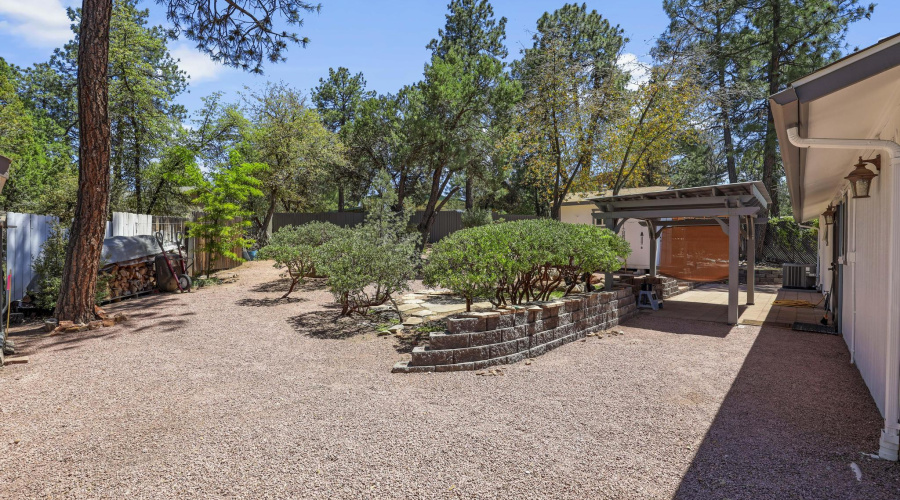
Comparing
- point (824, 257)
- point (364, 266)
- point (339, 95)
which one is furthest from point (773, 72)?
point (339, 95)

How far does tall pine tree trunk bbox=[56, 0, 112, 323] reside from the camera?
6.25 meters

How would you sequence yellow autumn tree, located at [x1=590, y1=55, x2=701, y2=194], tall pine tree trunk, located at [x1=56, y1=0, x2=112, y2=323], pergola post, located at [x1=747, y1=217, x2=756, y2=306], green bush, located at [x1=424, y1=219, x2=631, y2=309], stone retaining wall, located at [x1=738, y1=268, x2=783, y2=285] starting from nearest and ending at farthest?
green bush, located at [x1=424, y1=219, x2=631, y2=309]
tall pine tree trunk, located at [x1=56, y1=0, x2=112, y2=323]
pergola post, located at [x1=747, y1=217, x2=756, y2=306]
yellow autumn tree, located at [x1=590, y1=55, x2=701, y2=194]
stone retaining wall, located at [x1=738, y1=268, x2=783, y2=285]

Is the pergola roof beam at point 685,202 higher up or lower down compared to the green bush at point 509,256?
higher up

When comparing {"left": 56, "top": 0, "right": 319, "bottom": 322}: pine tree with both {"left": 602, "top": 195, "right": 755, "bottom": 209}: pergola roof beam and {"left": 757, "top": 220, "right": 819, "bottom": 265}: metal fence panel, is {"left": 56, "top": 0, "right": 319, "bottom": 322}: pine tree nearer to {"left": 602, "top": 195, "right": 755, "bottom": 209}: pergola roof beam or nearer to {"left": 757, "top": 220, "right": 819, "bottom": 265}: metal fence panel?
{"left": 602, "top": 195, "right": 755, "bottom": 209}: pergola roof beam

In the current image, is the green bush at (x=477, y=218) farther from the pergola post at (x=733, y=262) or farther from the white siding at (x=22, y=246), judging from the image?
the white siding at (x=22, y=246)

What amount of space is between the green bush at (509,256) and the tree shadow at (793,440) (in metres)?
2.41

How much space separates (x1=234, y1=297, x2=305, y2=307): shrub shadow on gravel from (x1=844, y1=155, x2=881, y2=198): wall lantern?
792 cm

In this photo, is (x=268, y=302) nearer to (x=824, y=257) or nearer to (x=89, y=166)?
(x=89, y=166)

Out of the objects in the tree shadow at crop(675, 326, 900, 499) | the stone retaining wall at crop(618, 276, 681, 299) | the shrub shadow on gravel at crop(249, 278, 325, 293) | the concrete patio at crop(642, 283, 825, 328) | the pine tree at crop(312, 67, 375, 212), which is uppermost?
the pine tree at crop(312, 67, 375, 212)

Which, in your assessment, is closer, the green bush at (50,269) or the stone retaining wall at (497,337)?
the stone retaining wall at (497,337)

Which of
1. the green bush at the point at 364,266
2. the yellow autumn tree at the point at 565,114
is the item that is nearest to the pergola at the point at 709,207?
the green bush at the point at 364,266

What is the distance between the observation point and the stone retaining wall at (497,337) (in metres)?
4.50

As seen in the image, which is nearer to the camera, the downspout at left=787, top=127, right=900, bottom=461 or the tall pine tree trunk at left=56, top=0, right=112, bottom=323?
Answer: the downspout at left=787, top=127, right=900, bottom=461

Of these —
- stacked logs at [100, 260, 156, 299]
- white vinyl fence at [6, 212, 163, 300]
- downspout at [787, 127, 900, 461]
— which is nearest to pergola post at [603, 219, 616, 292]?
downspout at [787, 127, 900, 461]
